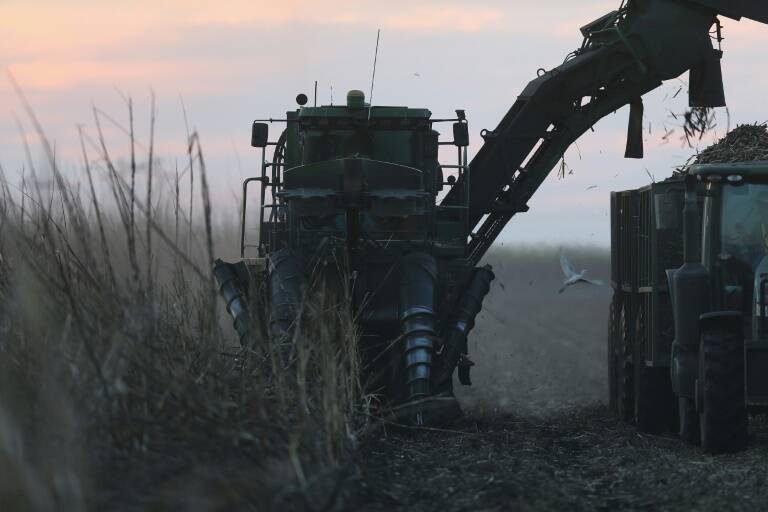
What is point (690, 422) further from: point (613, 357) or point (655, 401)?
point (613, 357)

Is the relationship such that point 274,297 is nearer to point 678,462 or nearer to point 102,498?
point 678,462

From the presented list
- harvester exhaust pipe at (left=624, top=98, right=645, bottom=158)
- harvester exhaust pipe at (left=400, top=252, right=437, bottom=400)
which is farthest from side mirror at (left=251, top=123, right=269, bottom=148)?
harvester exhaust pipe at (left=624, top=98, right=645, bottom=158)

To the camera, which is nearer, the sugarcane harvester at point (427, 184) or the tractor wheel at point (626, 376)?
the sugarcane harvester at point (427, 184)

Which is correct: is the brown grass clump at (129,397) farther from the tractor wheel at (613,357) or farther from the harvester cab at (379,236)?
the tractor wheel at (613,357)

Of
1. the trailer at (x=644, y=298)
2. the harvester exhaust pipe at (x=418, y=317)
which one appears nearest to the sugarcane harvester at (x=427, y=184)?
the harvester exhaust pipe at (x=418, y=317)

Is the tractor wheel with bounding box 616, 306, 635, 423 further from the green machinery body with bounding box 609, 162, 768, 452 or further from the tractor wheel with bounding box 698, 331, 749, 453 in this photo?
the tractor wheel with bounding box 698, 331, 749, 453

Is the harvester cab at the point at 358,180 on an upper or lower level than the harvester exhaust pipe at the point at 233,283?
upper

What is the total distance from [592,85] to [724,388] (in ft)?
26.1

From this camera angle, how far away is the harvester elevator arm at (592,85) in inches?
778

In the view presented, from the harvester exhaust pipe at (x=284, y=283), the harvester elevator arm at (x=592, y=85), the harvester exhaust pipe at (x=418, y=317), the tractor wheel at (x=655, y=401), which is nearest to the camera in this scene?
the harvester exhaust pipe at (x=284, y=283)

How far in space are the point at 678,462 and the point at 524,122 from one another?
8.09 m

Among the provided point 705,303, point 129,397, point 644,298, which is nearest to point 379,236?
point 644,298

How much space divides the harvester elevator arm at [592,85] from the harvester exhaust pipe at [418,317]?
12.0ft

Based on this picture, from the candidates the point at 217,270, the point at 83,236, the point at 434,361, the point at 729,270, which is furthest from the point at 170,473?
the point at 217,270
